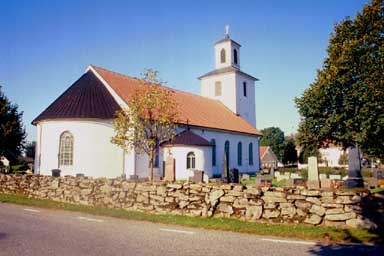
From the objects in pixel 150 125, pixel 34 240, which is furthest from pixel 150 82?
pixel 34 240

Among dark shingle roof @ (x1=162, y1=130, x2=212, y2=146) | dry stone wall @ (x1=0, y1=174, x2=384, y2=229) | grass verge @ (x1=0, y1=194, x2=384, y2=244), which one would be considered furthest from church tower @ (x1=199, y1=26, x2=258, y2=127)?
grass verge @ (x1=0, y1=194, x2=384, y2=244)

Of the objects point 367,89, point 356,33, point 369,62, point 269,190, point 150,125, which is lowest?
point 269,190

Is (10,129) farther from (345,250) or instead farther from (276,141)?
(276,141)

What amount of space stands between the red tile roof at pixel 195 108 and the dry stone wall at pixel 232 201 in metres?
11.9

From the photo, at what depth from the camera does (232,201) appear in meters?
11.1

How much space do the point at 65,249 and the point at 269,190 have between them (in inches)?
251

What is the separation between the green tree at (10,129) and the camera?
36.8m

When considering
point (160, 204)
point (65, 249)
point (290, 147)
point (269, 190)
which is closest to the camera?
point (65, 249)

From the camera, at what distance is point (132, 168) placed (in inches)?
1001

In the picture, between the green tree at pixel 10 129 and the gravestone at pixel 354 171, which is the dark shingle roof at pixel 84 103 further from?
the gravestone at pixel 354 171

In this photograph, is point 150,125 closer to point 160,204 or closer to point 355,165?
point 160,204

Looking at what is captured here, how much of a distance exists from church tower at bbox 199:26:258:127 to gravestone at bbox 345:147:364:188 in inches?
959

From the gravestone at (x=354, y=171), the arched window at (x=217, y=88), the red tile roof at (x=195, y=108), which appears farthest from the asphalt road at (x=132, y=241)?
the arched window at (x=217, y=88)

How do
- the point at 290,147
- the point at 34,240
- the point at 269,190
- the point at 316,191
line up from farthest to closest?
the point at 290,147
the point at 269,190
the point at 316,191
the point at 34,240
